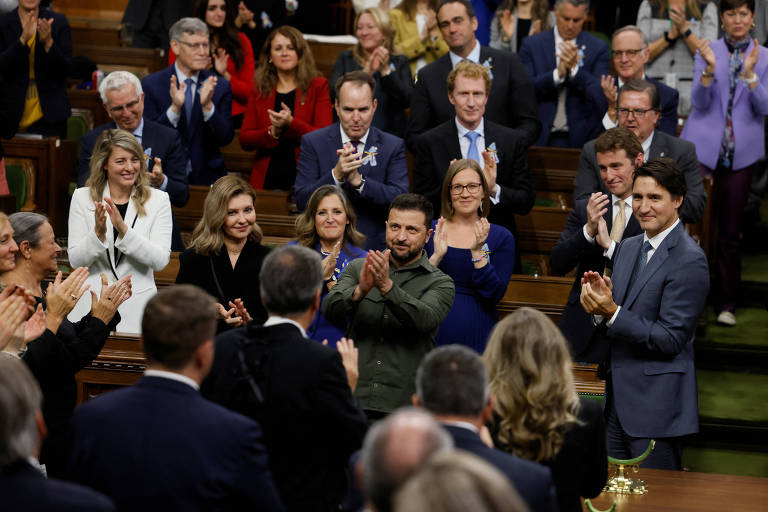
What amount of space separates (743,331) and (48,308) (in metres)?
3.87

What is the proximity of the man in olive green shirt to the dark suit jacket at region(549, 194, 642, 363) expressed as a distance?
0.79m

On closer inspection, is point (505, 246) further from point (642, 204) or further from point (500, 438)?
point (500, 438)

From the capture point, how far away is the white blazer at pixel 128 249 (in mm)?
4297

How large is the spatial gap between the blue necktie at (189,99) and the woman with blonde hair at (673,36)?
9.38 feet

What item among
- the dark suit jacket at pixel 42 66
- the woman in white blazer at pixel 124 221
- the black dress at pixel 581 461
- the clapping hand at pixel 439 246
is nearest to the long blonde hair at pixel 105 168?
the woman in white blazer at pixel 124 221

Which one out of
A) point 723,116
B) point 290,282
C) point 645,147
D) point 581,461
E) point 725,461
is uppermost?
point 723,116

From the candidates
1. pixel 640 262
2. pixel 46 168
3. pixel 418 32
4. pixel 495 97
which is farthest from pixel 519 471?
pixel 418 32

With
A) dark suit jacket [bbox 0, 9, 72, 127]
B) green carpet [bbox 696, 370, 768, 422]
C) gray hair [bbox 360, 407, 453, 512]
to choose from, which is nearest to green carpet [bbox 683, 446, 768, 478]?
green carpet [bbox 696, 370, 768, 422]

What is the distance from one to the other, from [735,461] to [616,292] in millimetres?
1640

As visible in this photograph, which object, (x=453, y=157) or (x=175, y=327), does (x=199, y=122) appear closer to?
(x=453, y=157)

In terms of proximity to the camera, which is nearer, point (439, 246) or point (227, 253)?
point (227, 253)

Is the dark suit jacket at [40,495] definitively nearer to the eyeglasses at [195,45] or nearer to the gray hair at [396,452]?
the gray hair at [396,452]

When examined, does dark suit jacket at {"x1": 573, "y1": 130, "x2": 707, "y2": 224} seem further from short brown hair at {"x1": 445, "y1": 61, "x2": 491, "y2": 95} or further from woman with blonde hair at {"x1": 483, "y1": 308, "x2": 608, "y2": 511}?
woman with blonde hair at {"x1": 483, "y1": 308, "x2": 608, "y2": 511}

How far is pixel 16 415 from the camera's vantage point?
1980mm
